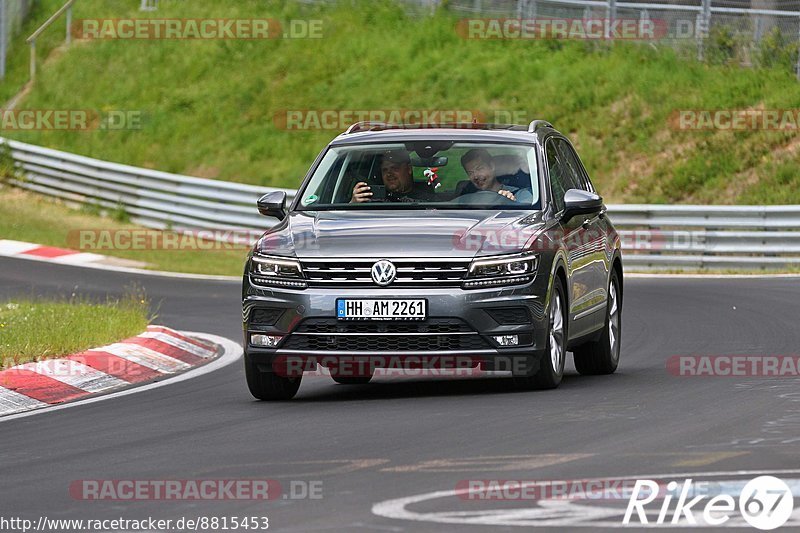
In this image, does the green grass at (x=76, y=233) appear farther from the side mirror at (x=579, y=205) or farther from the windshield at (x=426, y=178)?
the side mirror at (x=579, y=205)

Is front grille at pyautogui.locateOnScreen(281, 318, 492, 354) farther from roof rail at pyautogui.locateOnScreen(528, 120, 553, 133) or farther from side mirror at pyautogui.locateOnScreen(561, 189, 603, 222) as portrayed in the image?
roof rail at pyautogui.locateOnScreen(528, 120, 553, 133)

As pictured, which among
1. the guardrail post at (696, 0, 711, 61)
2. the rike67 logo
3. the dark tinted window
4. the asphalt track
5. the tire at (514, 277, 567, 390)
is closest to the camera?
the rike67 logo

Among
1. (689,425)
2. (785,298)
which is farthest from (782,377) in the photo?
(785,298)

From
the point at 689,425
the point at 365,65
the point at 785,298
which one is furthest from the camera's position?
the point at 365,65

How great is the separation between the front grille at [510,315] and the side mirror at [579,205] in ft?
3.96

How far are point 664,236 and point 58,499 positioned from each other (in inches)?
757

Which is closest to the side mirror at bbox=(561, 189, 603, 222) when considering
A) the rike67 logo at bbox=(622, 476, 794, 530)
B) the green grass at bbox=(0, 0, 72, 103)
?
the rike67 logo at bbox=(622, 476, 794, 530)

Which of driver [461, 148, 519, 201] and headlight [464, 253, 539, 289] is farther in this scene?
driver [461, 148, 519, 201]

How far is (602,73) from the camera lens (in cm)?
3419

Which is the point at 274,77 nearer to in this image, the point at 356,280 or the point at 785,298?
the point at 785,298

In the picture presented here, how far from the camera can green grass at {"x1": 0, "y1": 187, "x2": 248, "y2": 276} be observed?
25859mm

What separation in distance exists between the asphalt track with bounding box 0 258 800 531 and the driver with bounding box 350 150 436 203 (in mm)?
1298

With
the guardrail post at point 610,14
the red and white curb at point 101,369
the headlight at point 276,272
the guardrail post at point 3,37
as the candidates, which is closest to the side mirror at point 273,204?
the headlight at point 276,272

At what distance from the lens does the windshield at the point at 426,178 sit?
11555 mm
